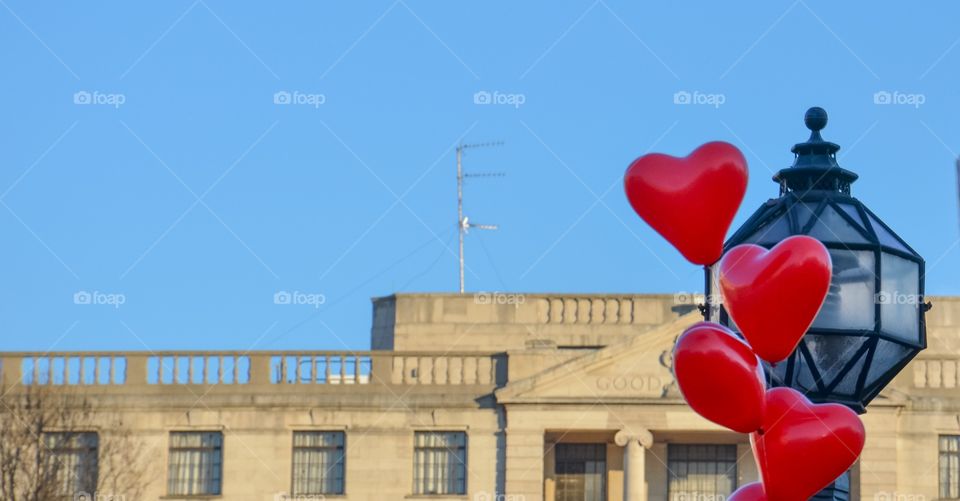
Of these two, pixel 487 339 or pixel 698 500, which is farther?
pixel 487 339

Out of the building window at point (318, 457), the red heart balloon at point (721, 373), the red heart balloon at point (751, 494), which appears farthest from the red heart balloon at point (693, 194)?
the building window at point (318, 457)

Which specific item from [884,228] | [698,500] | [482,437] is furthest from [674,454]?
[884,228]

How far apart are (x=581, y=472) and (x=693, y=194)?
117 ft

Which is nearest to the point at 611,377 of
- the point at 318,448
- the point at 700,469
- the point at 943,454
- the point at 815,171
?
the point at 700,469

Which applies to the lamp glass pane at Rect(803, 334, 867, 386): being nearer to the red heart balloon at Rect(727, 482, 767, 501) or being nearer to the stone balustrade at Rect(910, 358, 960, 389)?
the red heart balloon at Rect(727, 482, 767, 501)

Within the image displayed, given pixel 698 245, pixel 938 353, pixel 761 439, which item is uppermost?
pixel 938 353

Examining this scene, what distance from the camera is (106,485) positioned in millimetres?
43375

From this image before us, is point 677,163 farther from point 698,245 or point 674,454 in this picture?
point 674,454

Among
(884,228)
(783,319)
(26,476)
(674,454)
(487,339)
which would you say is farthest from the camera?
(487,339)

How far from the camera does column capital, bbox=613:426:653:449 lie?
4372 cm

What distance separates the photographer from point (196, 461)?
4472 centimetres

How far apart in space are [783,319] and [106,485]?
35.4 metres

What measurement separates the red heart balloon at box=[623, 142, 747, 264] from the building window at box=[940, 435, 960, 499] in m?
35.1

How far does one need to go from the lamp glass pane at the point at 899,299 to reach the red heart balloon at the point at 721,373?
781mm
